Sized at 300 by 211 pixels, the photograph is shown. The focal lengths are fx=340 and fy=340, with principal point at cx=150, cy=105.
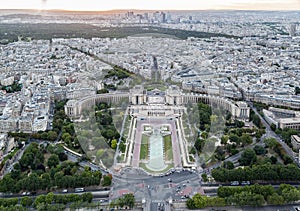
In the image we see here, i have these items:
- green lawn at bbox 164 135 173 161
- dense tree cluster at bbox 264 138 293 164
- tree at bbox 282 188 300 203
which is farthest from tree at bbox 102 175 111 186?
dense tree cluster at bbox 264 138 293 164

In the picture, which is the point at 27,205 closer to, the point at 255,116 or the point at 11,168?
the point at 11,168

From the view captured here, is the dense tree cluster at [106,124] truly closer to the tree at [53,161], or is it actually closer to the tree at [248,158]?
the tree at [53,161]

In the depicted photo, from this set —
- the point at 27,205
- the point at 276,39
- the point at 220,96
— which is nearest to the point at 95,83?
the point at 220,96

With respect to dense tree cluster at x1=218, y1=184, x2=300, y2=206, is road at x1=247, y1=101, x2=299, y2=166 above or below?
below

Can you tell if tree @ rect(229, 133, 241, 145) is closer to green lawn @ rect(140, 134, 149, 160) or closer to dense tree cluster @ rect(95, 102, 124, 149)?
green lawn @ rect(140, 134, 149, 160)

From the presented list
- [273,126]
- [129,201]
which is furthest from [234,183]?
[273,126]

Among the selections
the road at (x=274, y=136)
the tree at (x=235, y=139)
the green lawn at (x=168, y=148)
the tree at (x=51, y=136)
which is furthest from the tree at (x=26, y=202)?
the road at (x=274, y=136)
